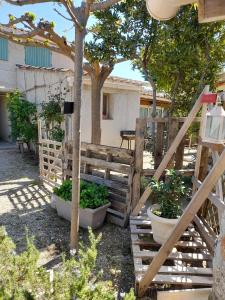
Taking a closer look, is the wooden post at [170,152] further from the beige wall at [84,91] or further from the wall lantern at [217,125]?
the beige wall at [84,91]

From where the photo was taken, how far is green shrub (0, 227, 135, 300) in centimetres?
185

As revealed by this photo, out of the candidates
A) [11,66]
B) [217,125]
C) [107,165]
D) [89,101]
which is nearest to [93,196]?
[107,165]

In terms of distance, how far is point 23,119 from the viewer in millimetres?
9859

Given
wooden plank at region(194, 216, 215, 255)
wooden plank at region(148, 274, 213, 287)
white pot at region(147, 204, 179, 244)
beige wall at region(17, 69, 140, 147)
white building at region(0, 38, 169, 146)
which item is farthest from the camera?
white building at region(0, 38, 169, 146)

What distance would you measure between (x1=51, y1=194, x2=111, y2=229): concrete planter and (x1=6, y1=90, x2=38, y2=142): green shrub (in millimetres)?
5300

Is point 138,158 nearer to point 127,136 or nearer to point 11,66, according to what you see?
point 127,136

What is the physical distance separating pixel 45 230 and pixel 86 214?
76 cm

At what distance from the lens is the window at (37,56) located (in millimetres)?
12547

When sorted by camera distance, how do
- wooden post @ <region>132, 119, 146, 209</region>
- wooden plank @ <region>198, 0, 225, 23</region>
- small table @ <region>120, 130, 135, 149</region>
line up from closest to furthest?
wooden plank @ <region>198, 0, 225, 23</region> → wooden post @ <region>132, 119, 146, 209</region> → small table @ <region>120, 130, 135, 149</region>

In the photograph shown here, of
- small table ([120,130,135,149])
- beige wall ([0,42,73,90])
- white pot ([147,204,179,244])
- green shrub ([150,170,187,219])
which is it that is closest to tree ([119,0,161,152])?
green shrub ([150,170,187,219])

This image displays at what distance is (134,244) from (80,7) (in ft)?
10.6

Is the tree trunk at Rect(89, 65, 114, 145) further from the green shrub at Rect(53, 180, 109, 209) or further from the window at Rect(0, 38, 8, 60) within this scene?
the window at Rect(0, 38, 8, 60)

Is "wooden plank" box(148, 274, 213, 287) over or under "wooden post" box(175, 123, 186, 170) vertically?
under

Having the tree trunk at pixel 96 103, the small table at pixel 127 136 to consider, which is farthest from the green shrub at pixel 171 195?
the small table at pixel 127 136
